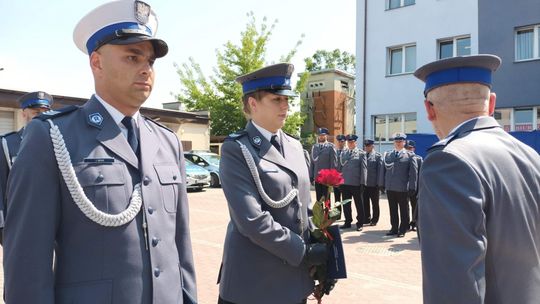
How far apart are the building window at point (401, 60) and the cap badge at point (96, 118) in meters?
17.3

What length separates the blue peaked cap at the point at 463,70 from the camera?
1.80 meters

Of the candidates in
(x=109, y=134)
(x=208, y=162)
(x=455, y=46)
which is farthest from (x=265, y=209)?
(x=455, y=46)

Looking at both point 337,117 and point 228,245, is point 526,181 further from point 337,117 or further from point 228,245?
point 337,117

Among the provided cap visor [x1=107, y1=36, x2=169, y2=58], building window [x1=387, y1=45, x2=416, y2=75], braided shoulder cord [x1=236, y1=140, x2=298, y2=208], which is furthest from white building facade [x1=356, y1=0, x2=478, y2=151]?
cap visor [x1=107, y1=36, x2=169, y2=58]

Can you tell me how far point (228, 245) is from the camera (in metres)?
2.68

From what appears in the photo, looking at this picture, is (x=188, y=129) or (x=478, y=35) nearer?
(x=478, y=35)

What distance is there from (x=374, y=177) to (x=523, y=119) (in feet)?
Answer: 28.1

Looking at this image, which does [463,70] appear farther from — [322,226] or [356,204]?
[356,204]

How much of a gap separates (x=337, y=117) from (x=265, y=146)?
2914 centimetres

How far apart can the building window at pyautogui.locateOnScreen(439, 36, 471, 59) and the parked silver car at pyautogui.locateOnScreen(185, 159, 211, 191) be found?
33.3ft

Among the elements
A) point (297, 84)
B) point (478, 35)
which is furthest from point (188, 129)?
point (478, 35)

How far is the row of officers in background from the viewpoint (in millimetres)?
8891

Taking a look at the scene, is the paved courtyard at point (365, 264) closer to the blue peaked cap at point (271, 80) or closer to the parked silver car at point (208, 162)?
the blue peaked cap at point (271, 80)

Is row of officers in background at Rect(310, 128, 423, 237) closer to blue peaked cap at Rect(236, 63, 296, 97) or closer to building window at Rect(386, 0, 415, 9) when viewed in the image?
blue peaked cap at Rect(236, 63, 296, 97)
